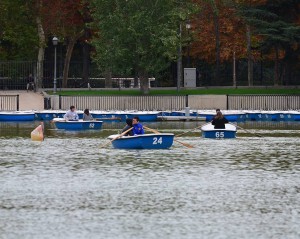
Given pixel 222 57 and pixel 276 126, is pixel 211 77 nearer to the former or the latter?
pixel 222 57

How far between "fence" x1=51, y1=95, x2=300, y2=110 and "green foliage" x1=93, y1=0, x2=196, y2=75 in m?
5.96

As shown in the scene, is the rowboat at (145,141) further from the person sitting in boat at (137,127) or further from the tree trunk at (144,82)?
the tree trunk at (144,82)

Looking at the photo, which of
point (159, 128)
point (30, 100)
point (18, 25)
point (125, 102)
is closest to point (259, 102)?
point (125, 102)

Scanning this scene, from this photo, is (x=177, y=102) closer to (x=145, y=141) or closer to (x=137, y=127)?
(x=137, y=127)

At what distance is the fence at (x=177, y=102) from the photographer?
8256 centimetres

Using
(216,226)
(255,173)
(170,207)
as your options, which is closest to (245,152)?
(255,173)

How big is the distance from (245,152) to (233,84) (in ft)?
162

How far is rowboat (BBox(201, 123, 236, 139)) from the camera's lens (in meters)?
60.0

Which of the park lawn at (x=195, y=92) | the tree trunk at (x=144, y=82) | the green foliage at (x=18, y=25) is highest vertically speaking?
the green foliage at (x=18, y=25)

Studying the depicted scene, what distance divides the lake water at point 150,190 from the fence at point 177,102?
22.2m

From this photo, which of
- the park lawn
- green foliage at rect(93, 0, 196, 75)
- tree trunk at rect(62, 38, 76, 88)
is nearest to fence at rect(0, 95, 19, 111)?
the park lawn

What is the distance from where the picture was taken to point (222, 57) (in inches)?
4117

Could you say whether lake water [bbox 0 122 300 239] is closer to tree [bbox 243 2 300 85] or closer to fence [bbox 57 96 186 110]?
fence [bbox 57 96 186 110]

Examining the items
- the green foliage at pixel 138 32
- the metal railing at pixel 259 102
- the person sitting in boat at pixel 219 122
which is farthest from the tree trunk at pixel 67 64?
the person sitting in boat at pixel 219 122
